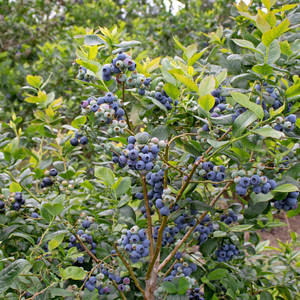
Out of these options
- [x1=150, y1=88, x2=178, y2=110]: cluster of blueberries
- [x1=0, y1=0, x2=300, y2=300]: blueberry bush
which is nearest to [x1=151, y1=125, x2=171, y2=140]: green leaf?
[x1=0, y1=0, x2=300, y2=300]: blueberry bush

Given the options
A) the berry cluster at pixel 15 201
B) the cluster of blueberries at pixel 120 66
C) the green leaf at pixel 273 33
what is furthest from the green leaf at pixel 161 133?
the berry cluster at pixel 15 201

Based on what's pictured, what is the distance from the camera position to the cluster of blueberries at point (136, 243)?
1132mm

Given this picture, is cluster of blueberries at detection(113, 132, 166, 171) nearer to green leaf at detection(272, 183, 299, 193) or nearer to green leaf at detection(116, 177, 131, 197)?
green leaf at detection(116, 177, 131, 197)

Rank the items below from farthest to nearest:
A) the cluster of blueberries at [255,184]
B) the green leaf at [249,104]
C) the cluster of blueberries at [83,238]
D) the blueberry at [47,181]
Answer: the blueberry at [47,181] < the cluster of blueberries at [83,238] < the cluster of blueberries at [255,184] < the green leaf at [249,104]

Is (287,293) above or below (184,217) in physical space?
below

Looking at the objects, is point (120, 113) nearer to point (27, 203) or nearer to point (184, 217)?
point (184, 217)

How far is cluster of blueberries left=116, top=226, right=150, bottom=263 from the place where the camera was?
1.13 meters

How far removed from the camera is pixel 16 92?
3.50 meters

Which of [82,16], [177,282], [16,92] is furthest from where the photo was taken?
[82,16]

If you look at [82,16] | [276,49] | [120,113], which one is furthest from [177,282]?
[82,16]

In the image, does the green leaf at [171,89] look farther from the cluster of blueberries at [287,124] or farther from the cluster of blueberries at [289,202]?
the cluster of blueberries at [289,202]

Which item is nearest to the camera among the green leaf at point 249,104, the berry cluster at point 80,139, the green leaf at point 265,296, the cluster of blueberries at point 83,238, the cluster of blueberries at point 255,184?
the green leaf at point 249,104

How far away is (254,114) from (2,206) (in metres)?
1.18

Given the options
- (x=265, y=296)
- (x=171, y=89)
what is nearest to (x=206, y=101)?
(x=171, y=89)
